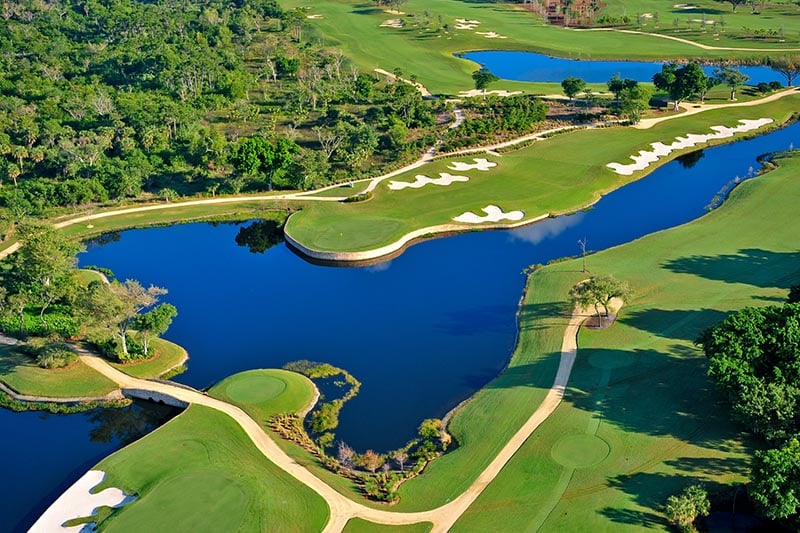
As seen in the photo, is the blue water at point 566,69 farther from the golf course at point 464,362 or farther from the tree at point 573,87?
the golf course at point 464,362

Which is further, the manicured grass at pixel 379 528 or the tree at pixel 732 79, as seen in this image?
the tree at pixel 732 79

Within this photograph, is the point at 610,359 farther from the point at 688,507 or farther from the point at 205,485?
the point at 205,485

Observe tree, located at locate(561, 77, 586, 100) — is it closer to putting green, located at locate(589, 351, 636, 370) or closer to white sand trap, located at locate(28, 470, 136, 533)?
putting green, located at locate(589, 351, 636, 370)

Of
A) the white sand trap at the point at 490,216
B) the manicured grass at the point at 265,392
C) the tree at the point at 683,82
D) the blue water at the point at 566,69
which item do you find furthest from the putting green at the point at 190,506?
the blue water at the point at 566,69

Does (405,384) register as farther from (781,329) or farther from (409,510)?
(781,329)

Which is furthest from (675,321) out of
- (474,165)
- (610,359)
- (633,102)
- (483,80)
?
(483,80)

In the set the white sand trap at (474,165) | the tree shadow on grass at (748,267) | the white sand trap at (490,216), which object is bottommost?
the white sand trap at (490,216)

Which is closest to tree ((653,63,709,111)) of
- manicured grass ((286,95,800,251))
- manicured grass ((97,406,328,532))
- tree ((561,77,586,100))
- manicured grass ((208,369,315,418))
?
manicured grass ((286,95,800,251))
